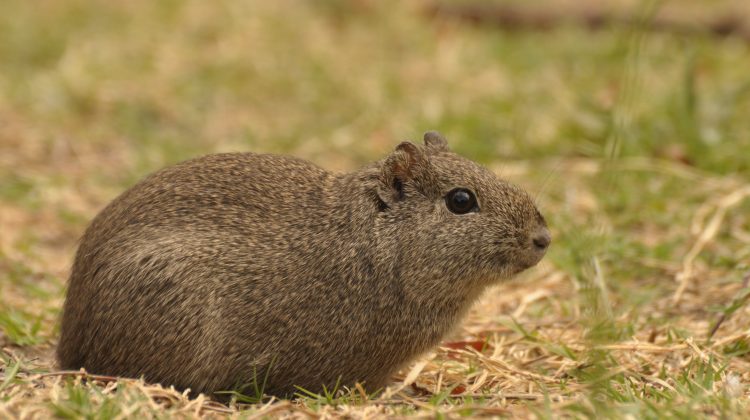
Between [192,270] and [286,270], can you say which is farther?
[286,270]

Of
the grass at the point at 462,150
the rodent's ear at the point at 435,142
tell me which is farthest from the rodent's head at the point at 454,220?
the grass at the point at 462,150

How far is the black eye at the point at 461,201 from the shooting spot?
4840mm

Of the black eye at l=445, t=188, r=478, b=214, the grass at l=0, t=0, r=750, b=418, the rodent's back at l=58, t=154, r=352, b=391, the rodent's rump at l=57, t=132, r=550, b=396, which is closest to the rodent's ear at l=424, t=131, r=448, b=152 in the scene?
the rodent's rump at l=57, t=132, r=550, b=396

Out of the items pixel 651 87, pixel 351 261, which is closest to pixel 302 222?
pixel 351 261

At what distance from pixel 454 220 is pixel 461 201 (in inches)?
4.0

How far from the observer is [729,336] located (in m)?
5.19

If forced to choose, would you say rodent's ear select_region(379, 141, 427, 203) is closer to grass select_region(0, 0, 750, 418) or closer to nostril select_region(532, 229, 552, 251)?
nostril select_region(532, 229, 552, 251)

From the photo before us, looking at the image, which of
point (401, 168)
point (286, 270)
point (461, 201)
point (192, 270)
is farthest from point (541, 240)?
point (192, 270)

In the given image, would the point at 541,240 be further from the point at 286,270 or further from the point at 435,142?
the point at 286,270

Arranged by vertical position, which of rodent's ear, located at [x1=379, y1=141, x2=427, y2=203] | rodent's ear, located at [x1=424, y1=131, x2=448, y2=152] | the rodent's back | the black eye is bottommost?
the rodent's back

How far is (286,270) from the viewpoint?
15.5ft

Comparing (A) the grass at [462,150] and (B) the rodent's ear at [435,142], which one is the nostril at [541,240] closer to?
(A) the grass at [462,150]

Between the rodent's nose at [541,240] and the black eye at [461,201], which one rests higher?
the black eye at [461,201]

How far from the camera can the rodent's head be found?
4.74 metres
